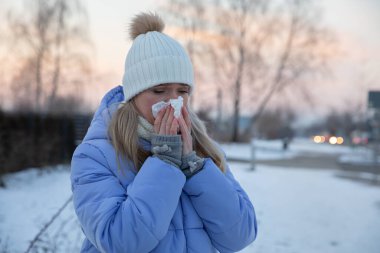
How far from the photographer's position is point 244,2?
28.4 metres

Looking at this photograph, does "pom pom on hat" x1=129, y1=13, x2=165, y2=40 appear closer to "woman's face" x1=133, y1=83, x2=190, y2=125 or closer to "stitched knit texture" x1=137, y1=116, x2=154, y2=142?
"woman's face" x1=133, y1=83, x2=190, y2=125

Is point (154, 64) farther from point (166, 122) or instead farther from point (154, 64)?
point (166, 122)

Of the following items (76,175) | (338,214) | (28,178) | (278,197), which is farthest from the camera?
(28,178)

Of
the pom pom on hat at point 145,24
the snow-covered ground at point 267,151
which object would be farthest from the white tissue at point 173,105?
the snow-covered ground at point 267,151

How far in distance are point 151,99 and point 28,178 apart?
9.87 metres

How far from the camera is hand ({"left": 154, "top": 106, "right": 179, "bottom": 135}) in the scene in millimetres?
1438

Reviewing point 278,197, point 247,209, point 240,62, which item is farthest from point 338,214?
point 240,62

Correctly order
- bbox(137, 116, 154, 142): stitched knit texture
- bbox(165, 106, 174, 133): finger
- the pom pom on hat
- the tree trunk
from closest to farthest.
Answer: bbox(165, 106, 174, 133): finger < bbox(137, 116, 154, 142): stitched knit texture < the pom pom on hat < the tree trunk

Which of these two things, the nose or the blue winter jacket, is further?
the nose

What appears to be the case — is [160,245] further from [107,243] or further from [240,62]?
[240,62]

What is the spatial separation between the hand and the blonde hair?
129 mm

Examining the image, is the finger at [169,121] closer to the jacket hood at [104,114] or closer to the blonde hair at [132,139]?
the blonde hair at [132,139]

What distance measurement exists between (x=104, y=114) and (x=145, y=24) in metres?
0.45

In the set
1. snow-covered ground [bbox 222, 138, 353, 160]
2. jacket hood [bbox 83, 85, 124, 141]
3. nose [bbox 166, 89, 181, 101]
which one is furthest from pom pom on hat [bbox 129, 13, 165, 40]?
snow-covered ground [bbox 222, 138, 353, 160]
